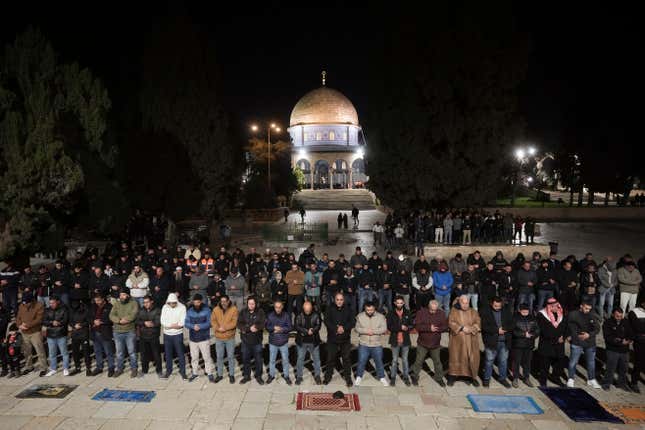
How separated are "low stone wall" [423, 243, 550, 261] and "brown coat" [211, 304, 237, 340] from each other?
11.1 meters

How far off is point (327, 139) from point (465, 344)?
Result: 57405 millimetres

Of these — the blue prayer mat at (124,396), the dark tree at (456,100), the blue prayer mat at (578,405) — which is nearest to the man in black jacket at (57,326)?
the blue prayer mat at (124,396)

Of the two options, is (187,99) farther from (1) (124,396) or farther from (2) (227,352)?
(1) (124,396)

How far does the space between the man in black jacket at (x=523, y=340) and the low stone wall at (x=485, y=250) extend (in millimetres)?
9946

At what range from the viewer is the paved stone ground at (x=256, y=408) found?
596 centimetres

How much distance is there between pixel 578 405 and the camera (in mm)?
6363

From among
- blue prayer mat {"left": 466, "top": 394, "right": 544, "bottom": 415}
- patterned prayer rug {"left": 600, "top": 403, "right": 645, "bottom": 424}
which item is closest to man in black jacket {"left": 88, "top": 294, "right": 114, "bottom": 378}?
blue prayer mat {"left": 466, "top": 394, "right": 544, "bottom": 415}

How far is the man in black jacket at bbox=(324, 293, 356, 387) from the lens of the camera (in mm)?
7082

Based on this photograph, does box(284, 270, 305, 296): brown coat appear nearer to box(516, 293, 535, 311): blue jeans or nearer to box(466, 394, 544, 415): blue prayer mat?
box(466, 394, 544, 415): blue prayer mat

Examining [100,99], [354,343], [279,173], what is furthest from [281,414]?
[279,173]

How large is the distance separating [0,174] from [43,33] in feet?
13.3

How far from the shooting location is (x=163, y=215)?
1956 centimetres

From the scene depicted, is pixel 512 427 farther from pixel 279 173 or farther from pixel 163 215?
pixel 279 173

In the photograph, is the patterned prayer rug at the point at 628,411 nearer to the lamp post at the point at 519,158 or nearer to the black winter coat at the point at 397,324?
the black winter coat at the point at 397,324
